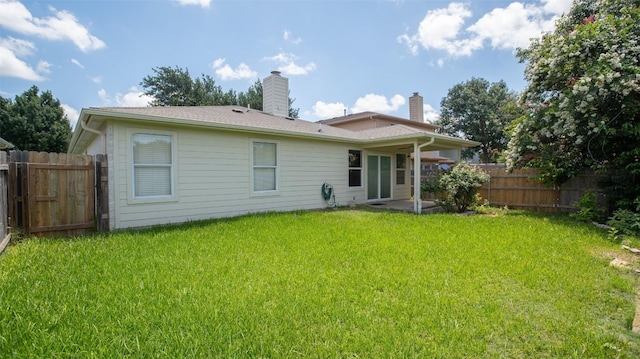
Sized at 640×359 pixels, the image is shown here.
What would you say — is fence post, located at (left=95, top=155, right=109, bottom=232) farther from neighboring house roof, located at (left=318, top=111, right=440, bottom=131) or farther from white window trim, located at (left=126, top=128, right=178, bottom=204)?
neighboring house roof, located at (left=318, top=111, right=440, bottom=131)

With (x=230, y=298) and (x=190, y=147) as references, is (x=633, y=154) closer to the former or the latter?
(x=230, y=298)

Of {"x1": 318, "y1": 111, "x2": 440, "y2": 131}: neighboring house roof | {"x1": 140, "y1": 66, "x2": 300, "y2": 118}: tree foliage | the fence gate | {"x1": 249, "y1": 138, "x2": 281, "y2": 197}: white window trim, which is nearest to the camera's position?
the fence gate

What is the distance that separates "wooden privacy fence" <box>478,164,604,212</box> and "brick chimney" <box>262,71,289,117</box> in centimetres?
823

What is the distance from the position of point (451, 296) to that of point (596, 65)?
7.49m

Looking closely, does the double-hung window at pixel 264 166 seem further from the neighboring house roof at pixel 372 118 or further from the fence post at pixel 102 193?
the neighboring house roof at pixel 372 118

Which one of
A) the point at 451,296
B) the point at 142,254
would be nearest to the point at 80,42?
the point at 142,254

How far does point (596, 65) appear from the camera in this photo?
692cm

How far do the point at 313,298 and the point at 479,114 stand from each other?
2966cm

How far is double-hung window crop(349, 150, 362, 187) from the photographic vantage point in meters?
10.6

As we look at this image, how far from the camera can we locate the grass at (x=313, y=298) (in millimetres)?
2164

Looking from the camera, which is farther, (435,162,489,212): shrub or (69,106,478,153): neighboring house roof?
(435,162,489,212): shrub

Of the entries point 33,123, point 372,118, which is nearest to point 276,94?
point 372,118

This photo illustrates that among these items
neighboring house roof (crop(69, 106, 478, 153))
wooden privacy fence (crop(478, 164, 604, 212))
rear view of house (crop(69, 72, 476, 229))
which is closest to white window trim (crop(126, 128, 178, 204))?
rear view of house (crop(69, 72, 476, 229))

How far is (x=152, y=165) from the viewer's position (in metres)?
6.37
